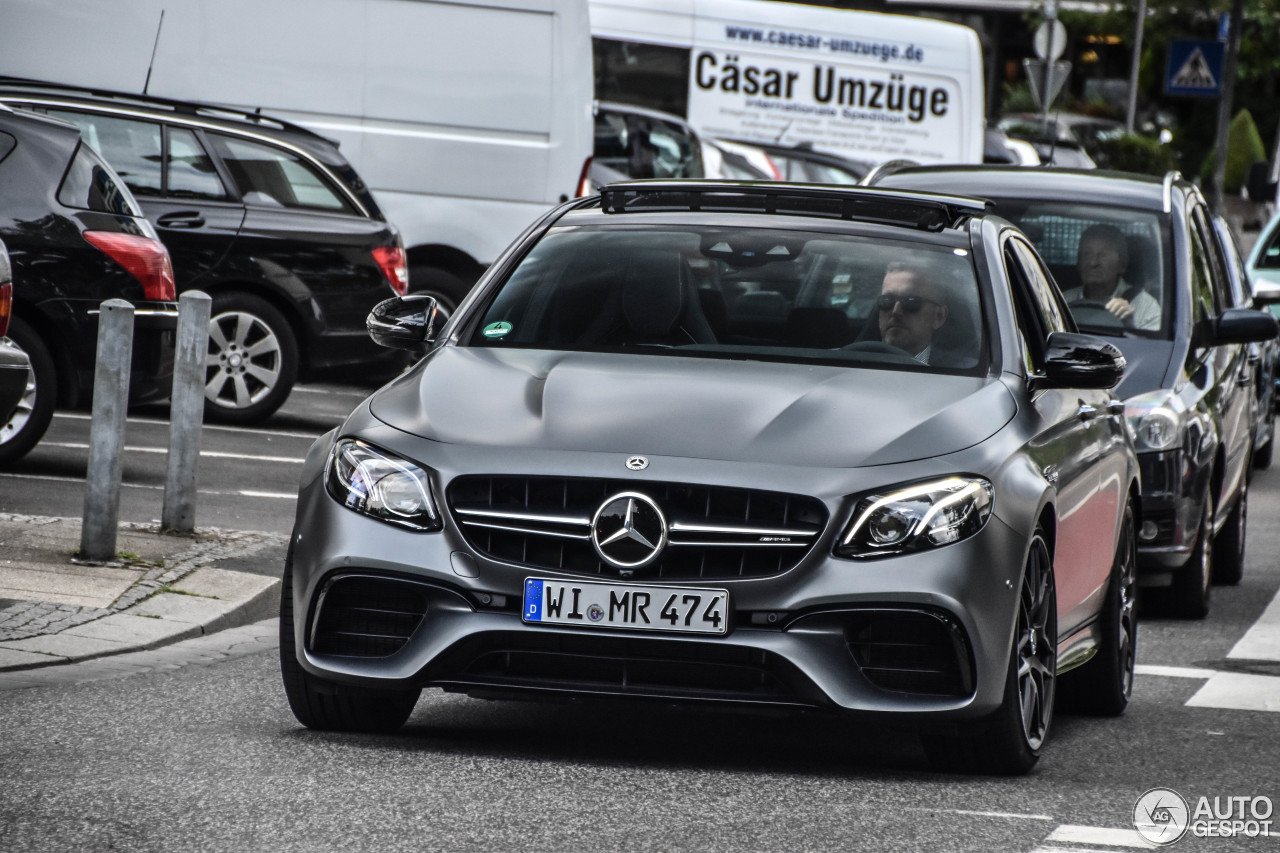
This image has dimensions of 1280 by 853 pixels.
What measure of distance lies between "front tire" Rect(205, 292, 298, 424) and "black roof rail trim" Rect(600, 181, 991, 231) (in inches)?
272

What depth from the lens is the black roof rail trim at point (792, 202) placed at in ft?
23.0

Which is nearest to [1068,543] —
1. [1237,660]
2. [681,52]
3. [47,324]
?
[1237,660]

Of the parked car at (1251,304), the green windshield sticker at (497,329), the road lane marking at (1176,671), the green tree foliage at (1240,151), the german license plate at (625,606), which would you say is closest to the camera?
the german license plate at (625,606)

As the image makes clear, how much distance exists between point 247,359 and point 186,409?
15.2 feet

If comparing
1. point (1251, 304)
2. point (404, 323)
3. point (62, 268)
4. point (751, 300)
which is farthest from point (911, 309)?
point (1251, 304)

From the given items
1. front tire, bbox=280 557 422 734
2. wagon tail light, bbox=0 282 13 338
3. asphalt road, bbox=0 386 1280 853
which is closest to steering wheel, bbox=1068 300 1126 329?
asphalt road, bbox=0 386 1280 853

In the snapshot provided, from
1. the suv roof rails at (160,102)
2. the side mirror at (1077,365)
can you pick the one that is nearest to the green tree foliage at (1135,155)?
the suv roof rails at (160,102)

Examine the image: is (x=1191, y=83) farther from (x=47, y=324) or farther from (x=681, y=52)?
(x=47, y=324)

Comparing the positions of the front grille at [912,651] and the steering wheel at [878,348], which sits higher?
the steering wheel at [878,348]

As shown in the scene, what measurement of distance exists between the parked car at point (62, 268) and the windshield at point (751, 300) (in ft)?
15.0

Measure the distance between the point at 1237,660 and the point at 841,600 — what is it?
3499mm

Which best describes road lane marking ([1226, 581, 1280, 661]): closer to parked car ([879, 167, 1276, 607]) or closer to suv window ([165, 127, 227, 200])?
parked car ([879, 167, 1276, 607])

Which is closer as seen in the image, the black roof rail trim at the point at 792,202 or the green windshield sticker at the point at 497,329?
the green windshield sticker at the point at 497,329

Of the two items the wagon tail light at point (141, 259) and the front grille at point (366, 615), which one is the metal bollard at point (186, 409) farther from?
the front grille at point (366, 615)
